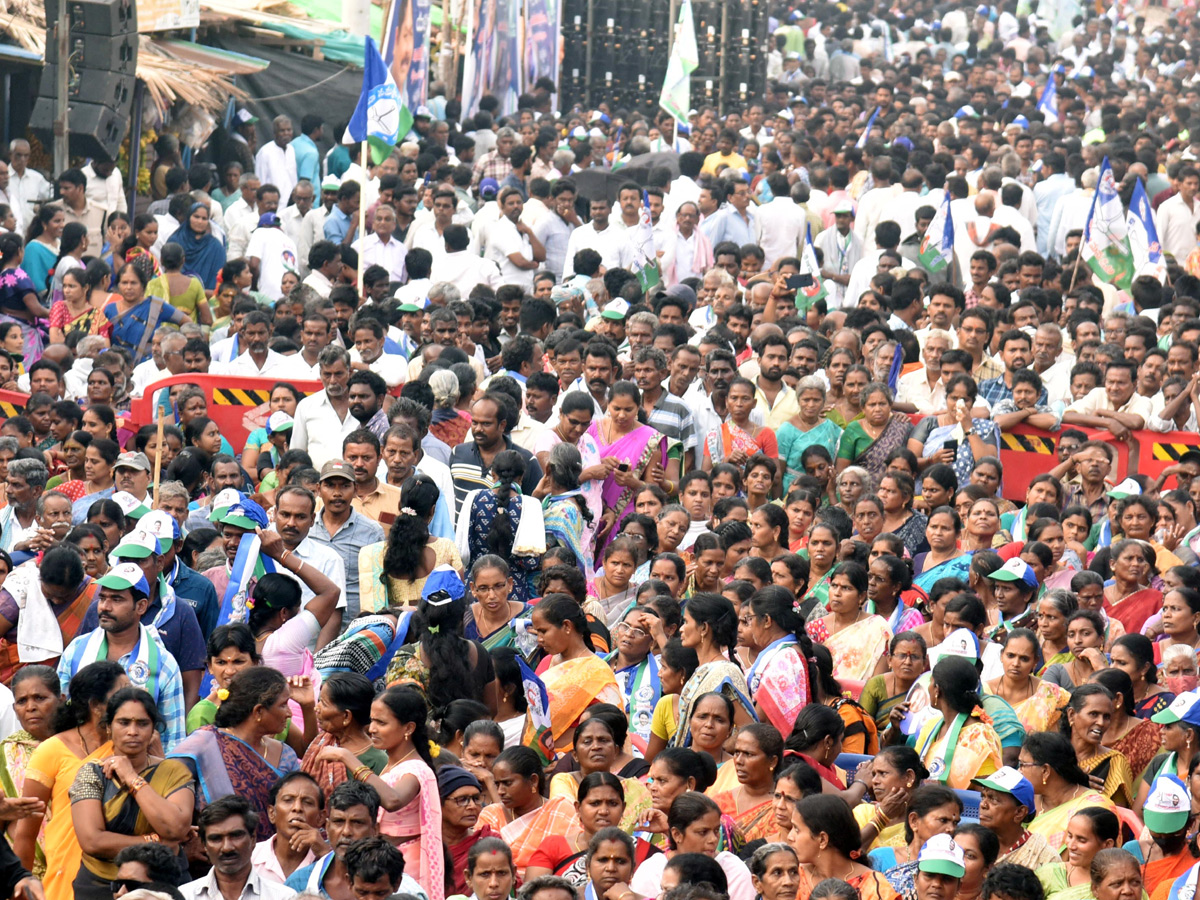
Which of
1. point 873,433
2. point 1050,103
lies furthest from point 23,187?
point 1050,103

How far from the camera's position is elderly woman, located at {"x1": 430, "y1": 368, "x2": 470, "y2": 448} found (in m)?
9.77

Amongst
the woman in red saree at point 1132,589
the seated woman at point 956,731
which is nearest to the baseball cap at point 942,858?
the seated woman at point 956,731

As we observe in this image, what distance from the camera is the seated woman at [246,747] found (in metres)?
6.21

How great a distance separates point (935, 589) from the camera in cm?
832

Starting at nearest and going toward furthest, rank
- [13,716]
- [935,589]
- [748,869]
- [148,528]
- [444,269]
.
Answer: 1. [748,869]
2. [13,716]
3. [148,528]
4. [935,589]
5. [444,269]

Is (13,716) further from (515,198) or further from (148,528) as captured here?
(515,198)

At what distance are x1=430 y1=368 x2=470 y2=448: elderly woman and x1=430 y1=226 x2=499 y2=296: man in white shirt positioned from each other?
13.8 feet

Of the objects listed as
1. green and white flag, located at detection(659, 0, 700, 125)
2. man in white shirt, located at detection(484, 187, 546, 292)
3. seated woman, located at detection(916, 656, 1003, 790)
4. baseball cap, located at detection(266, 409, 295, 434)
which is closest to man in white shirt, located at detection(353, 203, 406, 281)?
man in white shirt, located at detection(484, 187, 546, 292)

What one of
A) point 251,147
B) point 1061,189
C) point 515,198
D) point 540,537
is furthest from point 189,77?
point 540,537

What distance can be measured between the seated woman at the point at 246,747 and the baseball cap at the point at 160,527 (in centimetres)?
121

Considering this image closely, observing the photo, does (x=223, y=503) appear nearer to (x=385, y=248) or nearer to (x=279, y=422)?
(x=279, y=422)

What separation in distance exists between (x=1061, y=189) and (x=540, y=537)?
32.9 feet

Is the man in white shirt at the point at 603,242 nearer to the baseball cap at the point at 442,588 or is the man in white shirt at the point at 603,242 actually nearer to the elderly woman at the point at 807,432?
the elderly woman at the point at 807,432

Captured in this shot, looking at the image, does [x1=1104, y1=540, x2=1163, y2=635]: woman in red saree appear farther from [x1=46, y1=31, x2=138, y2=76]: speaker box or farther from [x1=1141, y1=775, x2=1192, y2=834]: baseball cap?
[x1=46, y1=31, x2=138, y2=76]: speaker box
